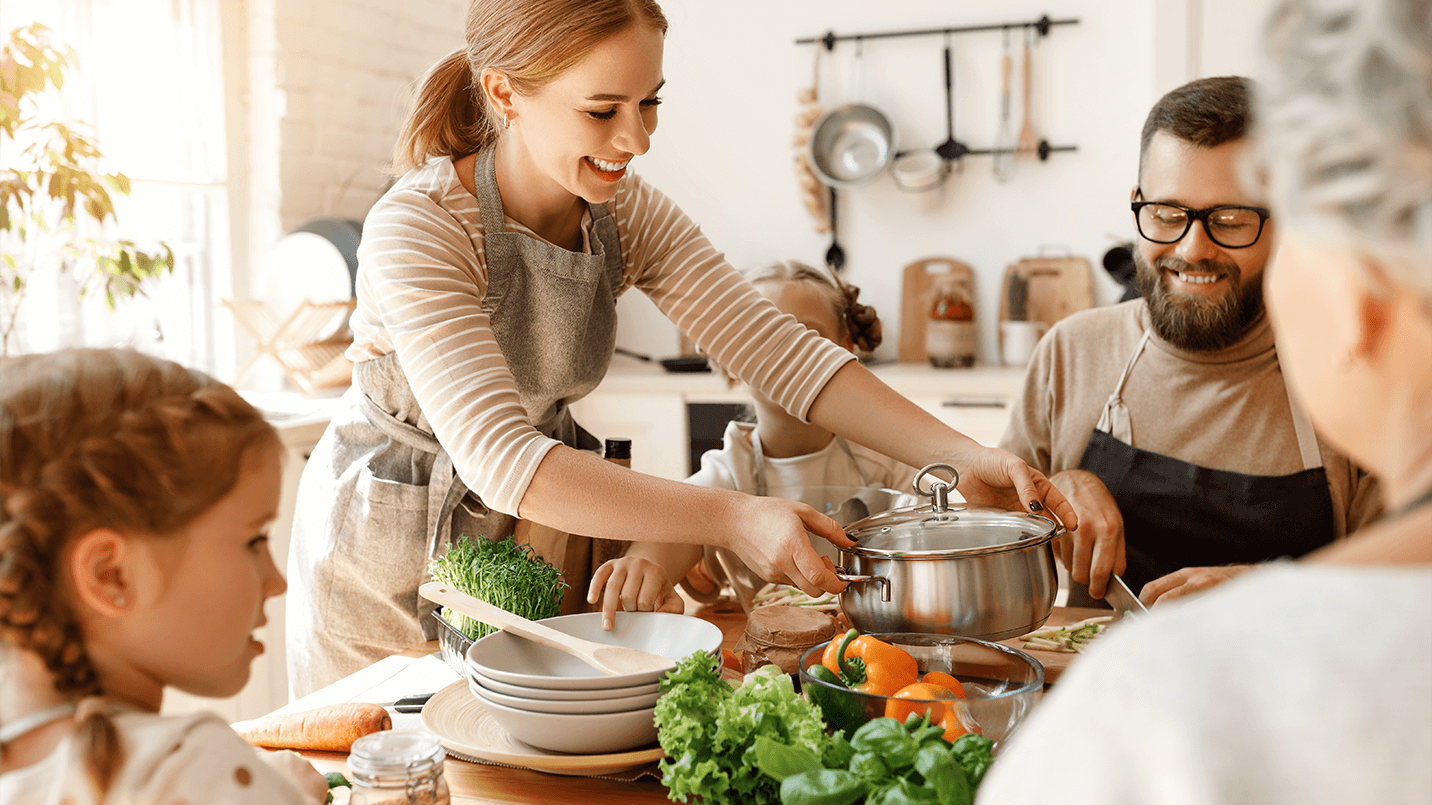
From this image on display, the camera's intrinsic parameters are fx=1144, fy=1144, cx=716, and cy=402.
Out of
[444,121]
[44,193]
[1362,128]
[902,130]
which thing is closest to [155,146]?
[44,193]

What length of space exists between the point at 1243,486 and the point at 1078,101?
8.03 ft

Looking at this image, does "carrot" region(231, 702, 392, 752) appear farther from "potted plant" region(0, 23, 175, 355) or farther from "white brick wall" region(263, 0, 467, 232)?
"white brick wall" region(263, 0, 467, 232)

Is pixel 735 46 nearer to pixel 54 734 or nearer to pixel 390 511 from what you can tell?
pixel 390 511

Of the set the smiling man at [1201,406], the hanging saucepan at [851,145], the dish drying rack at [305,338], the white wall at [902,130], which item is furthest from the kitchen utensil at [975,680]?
the hanging saucepan at [851,145]

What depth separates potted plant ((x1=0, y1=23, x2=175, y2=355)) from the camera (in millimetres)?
2227

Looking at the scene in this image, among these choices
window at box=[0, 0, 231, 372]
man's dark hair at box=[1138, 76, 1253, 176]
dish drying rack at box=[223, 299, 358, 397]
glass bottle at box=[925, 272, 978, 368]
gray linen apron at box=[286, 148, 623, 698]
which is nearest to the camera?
gray linen apron at box=[286, 148, 623, 698]

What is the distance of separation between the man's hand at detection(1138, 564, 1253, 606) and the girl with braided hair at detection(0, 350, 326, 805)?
1081mm

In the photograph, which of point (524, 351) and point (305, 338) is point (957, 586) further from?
point (305, 338)

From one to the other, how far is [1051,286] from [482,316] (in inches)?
114

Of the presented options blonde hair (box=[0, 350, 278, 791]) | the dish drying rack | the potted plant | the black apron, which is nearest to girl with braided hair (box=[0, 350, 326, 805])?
blonde hair (box=[0, 350, 278, 791])

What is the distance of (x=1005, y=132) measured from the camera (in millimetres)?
3934

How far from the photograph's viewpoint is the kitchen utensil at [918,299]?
157 inches

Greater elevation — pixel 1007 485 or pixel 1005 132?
pixel 1005 132

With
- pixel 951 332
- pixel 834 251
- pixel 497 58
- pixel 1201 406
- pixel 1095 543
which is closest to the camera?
pixel 497 58
